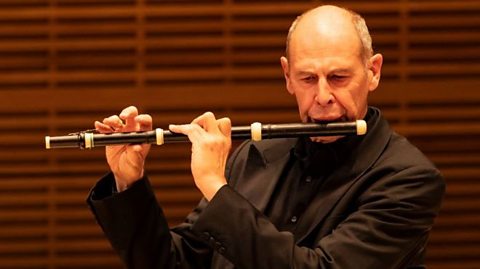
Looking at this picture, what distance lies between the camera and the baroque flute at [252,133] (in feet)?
5.75

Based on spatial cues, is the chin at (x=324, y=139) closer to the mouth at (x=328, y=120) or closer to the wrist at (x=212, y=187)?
the mouth at (x=328, y=120)

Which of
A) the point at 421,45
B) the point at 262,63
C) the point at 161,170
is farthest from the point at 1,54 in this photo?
the point at 421,45

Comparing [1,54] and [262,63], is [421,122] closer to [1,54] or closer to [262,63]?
[262,63]

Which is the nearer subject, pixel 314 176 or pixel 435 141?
pixel 314 176

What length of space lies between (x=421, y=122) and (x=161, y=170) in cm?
107

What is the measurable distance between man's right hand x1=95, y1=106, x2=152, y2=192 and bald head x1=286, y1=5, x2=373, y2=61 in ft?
1.30

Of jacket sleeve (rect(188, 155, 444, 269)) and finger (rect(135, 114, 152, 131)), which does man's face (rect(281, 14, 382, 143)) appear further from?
finger (rect(135, 114, 152, 131))

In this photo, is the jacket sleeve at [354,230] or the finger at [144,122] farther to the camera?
A: the finger at [144,122]

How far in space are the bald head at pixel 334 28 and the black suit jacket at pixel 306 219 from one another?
176mm

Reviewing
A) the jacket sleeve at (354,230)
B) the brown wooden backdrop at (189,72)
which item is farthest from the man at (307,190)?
the brown wooden backdrop at (189,72)

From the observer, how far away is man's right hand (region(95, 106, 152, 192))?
1.86 metres

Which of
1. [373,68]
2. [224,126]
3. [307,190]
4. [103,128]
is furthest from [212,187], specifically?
[373,68]

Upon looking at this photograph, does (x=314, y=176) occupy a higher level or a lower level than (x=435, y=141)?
higher

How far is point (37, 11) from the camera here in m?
3.31
